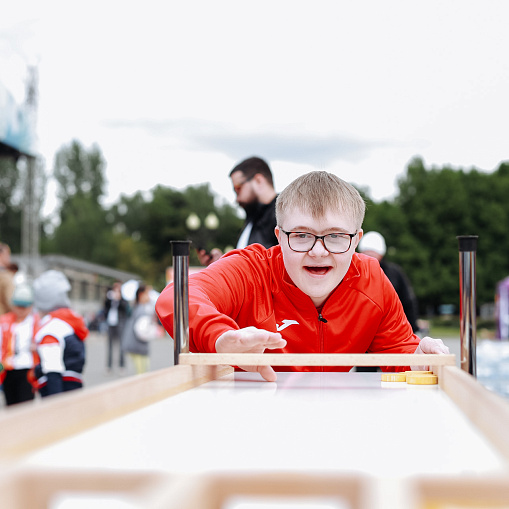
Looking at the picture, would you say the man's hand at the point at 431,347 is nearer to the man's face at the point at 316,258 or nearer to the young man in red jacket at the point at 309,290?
the young man in red jacket at the point at 309,290

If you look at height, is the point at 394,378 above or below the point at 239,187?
below

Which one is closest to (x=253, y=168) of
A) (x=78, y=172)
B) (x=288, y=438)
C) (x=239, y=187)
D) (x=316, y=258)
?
(x=239, y=187)

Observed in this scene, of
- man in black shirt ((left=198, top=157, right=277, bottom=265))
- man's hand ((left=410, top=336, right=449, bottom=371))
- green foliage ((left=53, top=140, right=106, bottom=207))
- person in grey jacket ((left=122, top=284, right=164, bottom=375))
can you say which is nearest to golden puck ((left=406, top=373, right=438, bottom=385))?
man's hand ((left=410, top=336, right=449, bottom=371))

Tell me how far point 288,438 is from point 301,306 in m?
1.52

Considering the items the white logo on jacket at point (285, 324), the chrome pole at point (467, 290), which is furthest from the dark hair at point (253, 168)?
the chrome pole at point (467, 290)

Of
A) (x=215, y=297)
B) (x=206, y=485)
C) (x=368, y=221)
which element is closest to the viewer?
(x=206, y=485)

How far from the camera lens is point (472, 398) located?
1311 millimetres

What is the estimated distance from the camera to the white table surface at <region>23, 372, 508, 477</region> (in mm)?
864

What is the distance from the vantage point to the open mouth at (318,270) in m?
2.48

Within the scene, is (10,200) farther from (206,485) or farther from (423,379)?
(206,485)

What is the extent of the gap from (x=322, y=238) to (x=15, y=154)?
A: 83.2ft

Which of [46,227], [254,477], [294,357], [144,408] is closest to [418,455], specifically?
[254,477]

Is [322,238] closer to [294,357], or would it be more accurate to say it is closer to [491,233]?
[294,357]

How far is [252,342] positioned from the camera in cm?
203
